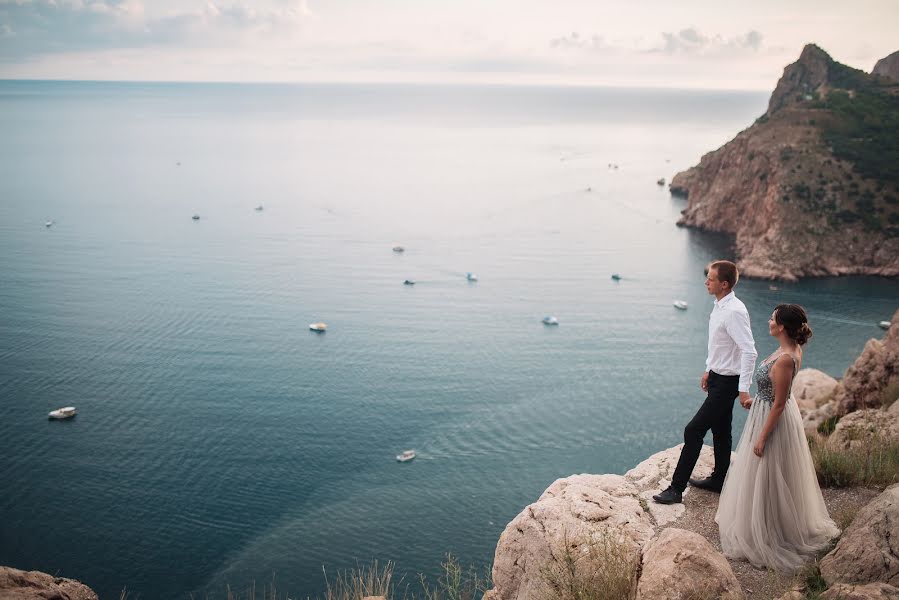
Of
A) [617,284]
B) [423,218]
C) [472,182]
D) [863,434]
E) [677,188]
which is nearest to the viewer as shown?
[863,434]

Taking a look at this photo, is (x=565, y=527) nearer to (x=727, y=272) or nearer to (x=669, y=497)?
(x=669, y=497)

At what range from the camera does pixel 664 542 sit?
20.1ft

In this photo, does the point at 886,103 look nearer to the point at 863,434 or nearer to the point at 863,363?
the point at 863,363

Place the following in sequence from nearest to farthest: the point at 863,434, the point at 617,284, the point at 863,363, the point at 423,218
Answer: the point at 863,434
the point at 863,363
the point at 617,284
the point at 423,218

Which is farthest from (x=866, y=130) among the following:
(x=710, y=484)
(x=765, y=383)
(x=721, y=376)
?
(x=765, y=383)

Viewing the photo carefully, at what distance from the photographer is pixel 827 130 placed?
75062mm

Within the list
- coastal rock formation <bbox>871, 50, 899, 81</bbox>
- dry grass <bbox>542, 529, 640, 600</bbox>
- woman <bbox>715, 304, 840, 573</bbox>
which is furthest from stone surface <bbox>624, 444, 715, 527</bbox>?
coastal rock formation <bbox>871, 50, 899, 81</bbox>

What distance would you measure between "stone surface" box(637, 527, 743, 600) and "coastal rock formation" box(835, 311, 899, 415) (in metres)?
9.99

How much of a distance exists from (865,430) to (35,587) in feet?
36.9

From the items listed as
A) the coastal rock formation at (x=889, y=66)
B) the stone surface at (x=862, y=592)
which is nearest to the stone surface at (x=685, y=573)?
the stone surface at (x=862, y=592)

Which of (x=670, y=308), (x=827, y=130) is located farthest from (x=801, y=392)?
(x=827, y=130)

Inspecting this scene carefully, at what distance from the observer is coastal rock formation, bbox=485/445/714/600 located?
273 inches

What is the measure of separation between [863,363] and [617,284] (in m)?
48.7

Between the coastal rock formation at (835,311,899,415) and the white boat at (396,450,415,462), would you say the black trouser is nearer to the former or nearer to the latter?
the coastal rock formation at (835,311,899,415)
